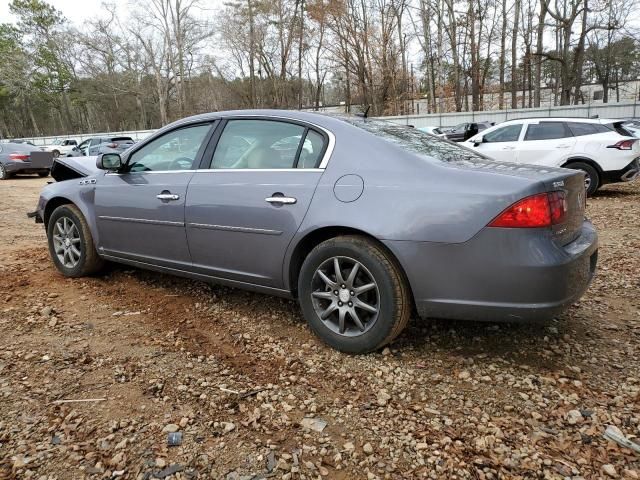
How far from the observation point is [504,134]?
990cm

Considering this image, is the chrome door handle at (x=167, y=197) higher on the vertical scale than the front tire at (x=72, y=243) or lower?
higher

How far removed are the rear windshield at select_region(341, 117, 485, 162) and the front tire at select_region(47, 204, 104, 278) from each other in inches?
106

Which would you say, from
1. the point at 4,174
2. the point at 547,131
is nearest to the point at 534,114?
the point at 547,131

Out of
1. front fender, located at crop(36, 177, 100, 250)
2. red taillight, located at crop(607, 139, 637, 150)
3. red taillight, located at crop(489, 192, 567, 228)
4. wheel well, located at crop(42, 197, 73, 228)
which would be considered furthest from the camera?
red taillight, located at crop(607, 139, 637, 150)

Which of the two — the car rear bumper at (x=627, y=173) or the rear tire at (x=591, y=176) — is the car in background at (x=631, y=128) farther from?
the rear tire at (x=591, y=176)

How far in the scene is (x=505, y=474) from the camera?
1.88 m

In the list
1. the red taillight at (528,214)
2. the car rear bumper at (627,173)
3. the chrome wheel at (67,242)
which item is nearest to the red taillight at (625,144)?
the car rear bumper at (627,173)

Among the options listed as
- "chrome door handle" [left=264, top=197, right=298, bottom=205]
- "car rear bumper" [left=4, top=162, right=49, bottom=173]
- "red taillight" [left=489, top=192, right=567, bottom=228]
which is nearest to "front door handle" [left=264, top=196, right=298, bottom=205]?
"chrome door handle" [left=264, top=197, right=298, bottom=205]

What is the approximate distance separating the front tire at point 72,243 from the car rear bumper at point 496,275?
3.04 meters

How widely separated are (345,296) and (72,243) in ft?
9.74

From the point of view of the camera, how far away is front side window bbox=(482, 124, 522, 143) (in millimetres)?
9695

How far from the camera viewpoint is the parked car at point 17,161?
1631cm

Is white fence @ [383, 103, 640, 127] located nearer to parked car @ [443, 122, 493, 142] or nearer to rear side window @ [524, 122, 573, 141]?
parked car @ [443, 122, 493, 142]

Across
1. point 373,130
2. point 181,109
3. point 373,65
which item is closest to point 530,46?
point 373,65
